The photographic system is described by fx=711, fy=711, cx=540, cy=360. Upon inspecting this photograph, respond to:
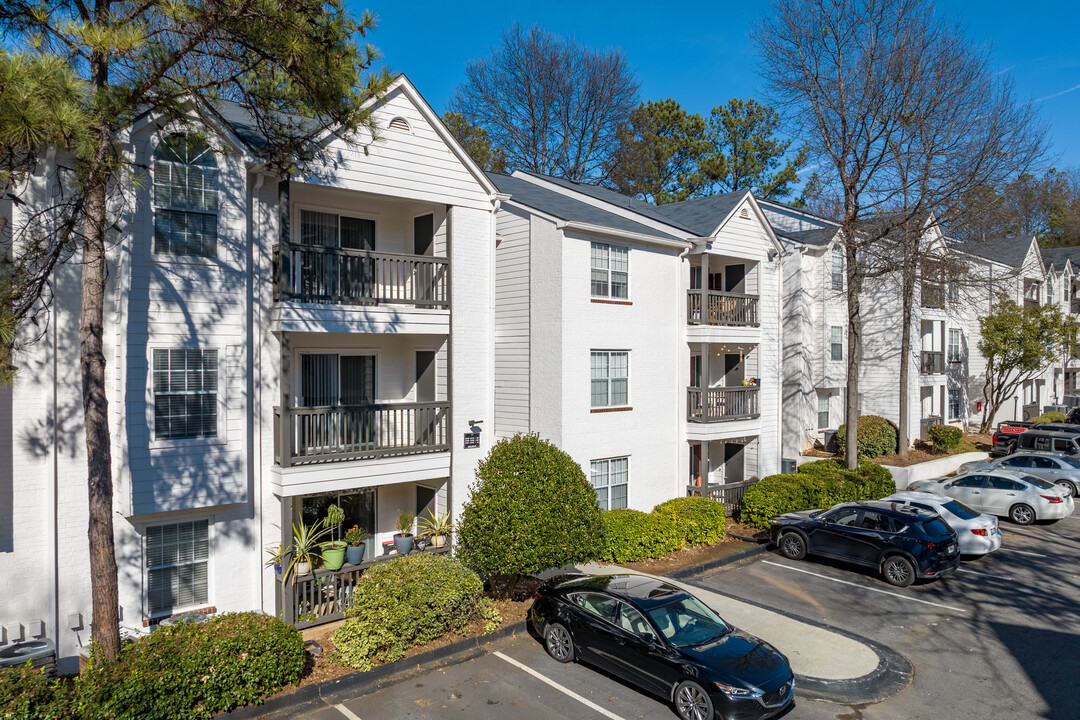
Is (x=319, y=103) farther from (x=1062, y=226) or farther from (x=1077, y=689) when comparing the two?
(x=1062, y=226)

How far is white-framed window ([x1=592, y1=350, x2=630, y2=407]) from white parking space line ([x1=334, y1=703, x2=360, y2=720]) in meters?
10.2

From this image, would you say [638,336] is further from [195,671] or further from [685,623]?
[195,671]

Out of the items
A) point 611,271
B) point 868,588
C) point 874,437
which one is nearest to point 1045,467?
point 874,437

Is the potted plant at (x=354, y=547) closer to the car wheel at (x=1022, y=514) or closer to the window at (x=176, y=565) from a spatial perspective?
the window at (x=176, y=565)

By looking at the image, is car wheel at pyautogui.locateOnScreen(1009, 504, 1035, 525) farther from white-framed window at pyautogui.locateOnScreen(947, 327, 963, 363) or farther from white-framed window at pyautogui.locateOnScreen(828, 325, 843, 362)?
white-framed window at pyautogui.locateOnScreen(947, 327, 963, 363)

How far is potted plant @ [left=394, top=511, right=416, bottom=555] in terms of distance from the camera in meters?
15.3

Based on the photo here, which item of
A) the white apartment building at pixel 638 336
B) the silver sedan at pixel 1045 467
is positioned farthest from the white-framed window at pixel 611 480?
the silver sedan at pixel 1045 467

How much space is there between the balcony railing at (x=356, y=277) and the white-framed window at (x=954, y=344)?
Answer: 3328 centimetres

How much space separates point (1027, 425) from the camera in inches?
1346

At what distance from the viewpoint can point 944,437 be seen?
1257 inches

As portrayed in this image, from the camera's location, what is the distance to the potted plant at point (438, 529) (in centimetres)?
1561

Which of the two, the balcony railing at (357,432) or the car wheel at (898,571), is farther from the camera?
the car wheel at (898,571)

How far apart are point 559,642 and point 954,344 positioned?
35.9 metres

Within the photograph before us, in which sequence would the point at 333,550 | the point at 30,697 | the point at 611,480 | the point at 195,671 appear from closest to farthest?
the point at 30,697
the point at 195,671
the point at 333,550
the point at 611,480
